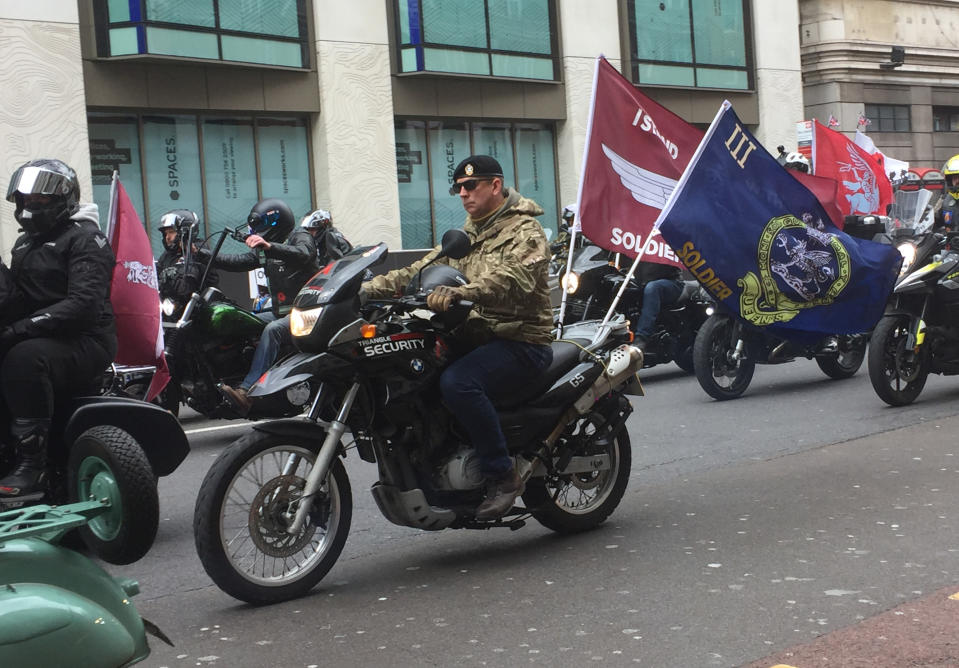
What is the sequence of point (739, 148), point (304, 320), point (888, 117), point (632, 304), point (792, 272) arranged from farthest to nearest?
point (888, 117) → point (632, 304) → point (792, 272) → point (739, 148) → point (304, 320)

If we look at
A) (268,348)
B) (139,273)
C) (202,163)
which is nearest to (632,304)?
(268,348)

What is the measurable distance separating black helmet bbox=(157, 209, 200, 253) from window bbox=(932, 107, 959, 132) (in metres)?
30.3

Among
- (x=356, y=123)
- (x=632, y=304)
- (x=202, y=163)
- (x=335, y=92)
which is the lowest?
(x=632, y=304)

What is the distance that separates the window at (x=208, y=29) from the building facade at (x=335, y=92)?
3 centimetres

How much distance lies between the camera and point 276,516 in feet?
16.0

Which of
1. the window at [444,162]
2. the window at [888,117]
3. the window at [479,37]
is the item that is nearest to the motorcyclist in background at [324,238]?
the window at [479,37]

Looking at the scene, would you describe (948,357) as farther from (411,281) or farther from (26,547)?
(26,547)

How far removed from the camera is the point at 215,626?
15.4 ft

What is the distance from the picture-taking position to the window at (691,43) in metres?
27.9

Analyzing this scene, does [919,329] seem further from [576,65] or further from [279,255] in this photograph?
[576,65]

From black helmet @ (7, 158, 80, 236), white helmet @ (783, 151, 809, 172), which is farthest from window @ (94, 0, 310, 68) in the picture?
black helmet @ (7, 158, 80, 236)

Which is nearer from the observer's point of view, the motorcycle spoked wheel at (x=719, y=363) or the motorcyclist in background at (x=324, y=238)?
the motorcycle spoked wheel at (x=719, y=363)

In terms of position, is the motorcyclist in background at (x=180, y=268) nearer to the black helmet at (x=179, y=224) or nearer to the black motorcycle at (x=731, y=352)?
the black helmet at (x=179, y=224)

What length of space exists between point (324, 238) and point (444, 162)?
45.7 feet
